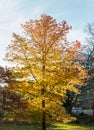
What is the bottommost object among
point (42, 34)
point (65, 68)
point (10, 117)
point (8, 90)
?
point (10, 117)

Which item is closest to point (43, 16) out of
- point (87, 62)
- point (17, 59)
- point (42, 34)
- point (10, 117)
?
point (42, 34)

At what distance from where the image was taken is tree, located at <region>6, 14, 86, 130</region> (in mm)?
22484

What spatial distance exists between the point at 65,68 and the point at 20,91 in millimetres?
3177

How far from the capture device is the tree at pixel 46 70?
73.8ft

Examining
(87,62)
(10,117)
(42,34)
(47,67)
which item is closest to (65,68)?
(47,67)

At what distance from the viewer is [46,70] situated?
22.7m

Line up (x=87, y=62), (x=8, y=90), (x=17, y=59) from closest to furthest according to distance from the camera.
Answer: (x=8, y=90)
(x=17, y=59)
(x=87, y=62)

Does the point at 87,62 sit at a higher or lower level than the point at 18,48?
higher

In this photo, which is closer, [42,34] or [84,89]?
[42,34]

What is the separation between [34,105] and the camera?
74.0 feet

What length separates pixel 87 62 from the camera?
5831cm

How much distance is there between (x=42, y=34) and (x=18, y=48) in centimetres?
179

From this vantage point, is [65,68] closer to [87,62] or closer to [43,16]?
[43,16]

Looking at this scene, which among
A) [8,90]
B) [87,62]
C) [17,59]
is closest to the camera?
[8,90]
